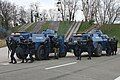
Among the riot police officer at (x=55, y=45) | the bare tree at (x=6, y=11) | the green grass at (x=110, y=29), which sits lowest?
the green grass at (x=110, y=29)

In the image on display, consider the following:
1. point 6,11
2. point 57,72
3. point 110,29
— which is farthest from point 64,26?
point 57,72

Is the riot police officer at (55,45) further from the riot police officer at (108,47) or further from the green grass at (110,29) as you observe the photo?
the green grass at (110,29)

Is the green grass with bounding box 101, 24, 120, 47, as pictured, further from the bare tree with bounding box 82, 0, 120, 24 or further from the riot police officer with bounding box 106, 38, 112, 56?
the riot police officer with bounding box 106, 38, 112, 56

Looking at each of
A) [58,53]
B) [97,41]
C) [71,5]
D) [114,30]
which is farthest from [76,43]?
[71,5]

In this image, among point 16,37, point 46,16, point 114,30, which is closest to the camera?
point 16,37

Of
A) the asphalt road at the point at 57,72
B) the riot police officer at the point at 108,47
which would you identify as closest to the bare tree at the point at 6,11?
the riot police officer at the point at 108,47

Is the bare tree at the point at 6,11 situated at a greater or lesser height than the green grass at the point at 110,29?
greater

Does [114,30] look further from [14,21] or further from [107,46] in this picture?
[107,46]

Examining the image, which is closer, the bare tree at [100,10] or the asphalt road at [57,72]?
the asphalt road at [57,72]

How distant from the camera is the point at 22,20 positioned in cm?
9631

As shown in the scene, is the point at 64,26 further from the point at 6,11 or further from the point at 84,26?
the point at 6,11

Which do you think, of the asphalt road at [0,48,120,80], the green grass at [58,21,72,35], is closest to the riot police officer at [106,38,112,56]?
the asphalt road at [0,48,120,80]

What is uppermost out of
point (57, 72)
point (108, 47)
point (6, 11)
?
point (6, 11)

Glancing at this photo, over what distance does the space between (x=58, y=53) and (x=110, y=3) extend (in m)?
59.4
